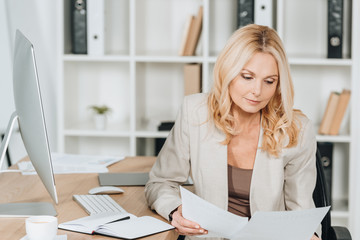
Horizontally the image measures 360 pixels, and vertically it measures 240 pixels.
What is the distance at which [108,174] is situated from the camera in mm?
2115

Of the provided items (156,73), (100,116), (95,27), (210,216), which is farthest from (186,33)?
(210,216)

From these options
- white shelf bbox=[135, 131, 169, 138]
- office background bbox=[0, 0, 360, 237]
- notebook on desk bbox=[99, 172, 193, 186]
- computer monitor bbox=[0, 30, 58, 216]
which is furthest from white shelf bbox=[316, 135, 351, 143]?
computer monitor bbox=[0, 30, 58, 216]

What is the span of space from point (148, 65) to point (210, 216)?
214 cm

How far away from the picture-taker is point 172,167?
186 centimetres

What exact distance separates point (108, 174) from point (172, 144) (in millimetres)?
345

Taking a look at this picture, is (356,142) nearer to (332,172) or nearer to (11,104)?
(332,172)

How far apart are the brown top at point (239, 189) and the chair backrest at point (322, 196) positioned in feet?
0.74

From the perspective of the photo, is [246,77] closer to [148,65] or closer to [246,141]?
[246,141]

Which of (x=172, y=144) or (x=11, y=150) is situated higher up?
(x=172, y=144)

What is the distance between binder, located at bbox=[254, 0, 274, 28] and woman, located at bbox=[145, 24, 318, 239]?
1.23 meters

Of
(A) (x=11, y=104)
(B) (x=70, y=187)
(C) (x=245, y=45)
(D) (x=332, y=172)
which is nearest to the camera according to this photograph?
(C) (x=245, y=45)

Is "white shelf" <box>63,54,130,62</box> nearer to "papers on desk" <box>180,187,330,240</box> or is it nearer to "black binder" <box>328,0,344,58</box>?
"black binder" <box>328,0,344,58</box>

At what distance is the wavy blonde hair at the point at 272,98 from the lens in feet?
5.96

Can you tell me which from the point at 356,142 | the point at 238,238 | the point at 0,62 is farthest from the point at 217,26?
the point at 238,238
